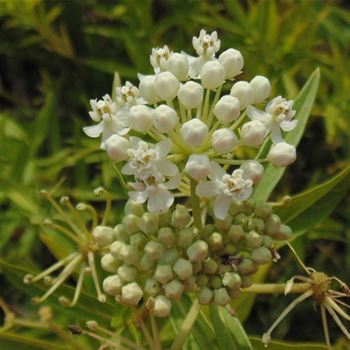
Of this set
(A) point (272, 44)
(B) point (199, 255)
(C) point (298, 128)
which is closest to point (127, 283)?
(B) point (199, 255)

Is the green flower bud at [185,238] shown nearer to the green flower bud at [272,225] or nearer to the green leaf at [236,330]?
the green flower bud at [272,225]

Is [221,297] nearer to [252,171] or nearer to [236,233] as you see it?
[236,233]

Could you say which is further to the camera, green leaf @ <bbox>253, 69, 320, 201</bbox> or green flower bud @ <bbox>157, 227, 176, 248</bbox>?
green leaf @ <bbox>253, 69, 320, 201</bbox>

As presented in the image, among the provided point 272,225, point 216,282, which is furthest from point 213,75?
point 216,282

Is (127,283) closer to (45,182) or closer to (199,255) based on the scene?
(199,255)

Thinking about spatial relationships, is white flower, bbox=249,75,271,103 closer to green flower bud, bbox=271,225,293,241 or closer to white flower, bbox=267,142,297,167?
white flower, bbox=267,142,297,167

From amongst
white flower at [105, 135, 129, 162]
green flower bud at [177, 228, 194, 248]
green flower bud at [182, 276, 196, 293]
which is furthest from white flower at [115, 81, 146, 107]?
green flower bud at [182, 276, 196, 293]

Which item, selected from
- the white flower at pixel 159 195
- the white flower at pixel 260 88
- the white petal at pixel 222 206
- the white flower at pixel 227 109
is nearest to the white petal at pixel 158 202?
the white flower at pixel 159 195
